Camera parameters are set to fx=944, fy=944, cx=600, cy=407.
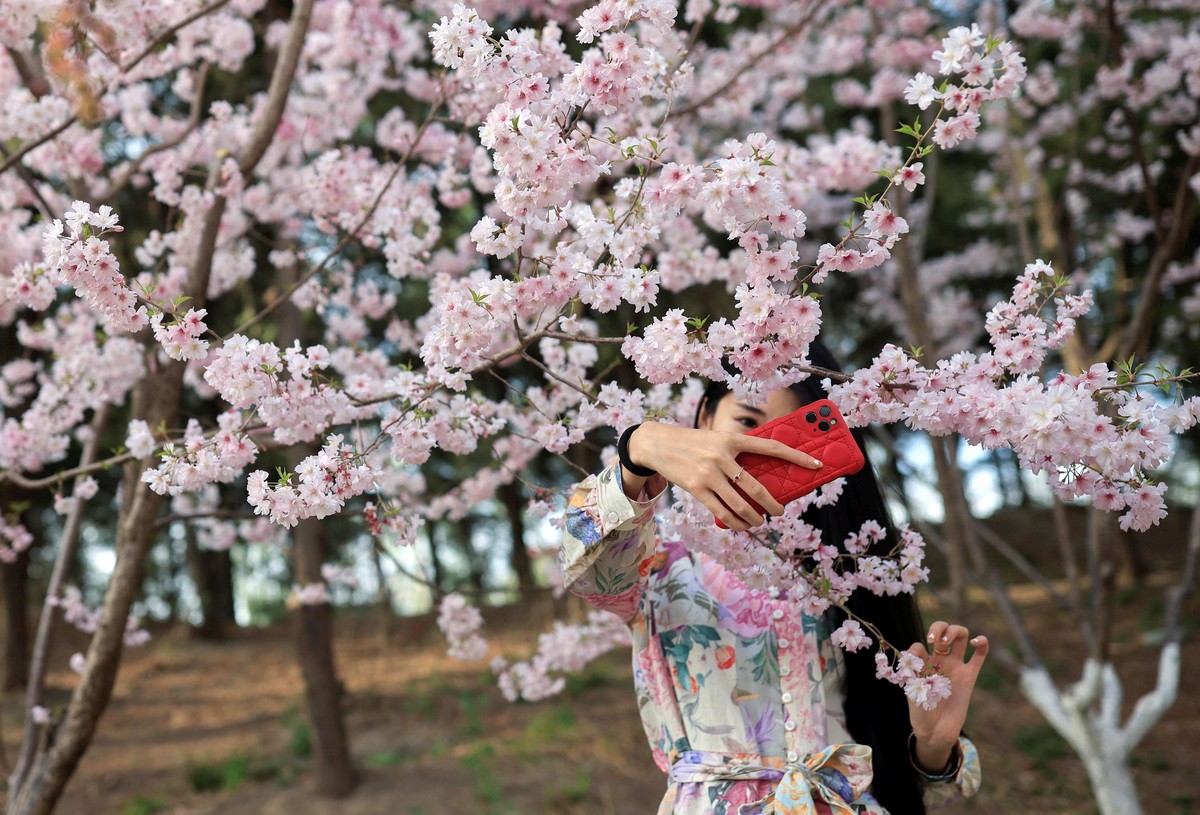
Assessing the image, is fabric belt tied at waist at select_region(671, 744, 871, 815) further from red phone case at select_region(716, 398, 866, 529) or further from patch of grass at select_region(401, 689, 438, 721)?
patch of grass at select_region(401, 689, 438, 721)

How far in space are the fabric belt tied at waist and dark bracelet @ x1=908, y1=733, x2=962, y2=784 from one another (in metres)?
0.12

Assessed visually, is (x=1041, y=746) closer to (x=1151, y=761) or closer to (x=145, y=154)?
(x=1151, y=761)

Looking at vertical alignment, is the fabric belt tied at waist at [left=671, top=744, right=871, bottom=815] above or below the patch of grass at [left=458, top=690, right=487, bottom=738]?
below

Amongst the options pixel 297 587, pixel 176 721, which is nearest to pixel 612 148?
pixel 297 587

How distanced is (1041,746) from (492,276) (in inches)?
244

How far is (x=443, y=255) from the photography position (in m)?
4.29

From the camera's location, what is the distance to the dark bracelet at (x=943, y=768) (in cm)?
186

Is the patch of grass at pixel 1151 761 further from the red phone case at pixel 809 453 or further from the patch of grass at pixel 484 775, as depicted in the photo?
the red phone case at pixel 809 453

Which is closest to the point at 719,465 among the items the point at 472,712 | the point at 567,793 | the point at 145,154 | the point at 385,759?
the point at 145,154

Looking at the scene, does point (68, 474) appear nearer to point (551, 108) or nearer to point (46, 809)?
point (46, 809)

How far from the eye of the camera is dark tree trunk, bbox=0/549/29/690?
8.60 metres

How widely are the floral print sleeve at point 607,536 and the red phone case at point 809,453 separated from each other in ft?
0.67

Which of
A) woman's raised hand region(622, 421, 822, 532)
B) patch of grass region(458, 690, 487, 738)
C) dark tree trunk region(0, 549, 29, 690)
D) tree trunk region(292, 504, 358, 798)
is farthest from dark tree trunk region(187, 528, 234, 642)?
woman's raised hand region(622, 421, 822, 532)

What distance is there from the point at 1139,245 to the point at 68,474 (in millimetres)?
9535
